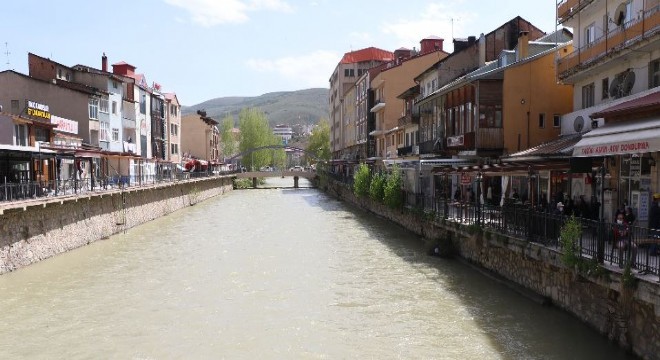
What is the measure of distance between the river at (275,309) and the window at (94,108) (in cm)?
2487

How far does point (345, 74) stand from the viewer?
348ft

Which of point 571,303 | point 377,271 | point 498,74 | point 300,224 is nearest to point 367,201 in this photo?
point 300,224

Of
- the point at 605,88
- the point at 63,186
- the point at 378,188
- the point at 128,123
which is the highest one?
the point at 128,123

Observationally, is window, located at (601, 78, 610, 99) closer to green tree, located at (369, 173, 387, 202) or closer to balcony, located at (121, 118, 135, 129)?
green tree, located at (369, 173, 387, 202)

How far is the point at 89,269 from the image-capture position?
24406 millimetres

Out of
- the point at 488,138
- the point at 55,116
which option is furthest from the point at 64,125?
the point at 488,138

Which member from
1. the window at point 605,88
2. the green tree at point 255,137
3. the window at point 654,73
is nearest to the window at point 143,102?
the green tree at point 255,137

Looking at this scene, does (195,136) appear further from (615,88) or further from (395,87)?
(615,88)

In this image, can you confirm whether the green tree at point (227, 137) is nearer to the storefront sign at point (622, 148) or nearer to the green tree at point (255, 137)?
the green tree at point (255, 137)

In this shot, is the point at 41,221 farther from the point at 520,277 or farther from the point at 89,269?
the point at 520,277

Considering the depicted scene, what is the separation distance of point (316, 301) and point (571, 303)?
7891 millimetres

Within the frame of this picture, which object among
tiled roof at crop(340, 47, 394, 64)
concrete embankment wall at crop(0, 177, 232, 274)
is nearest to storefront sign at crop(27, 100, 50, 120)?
concrete embankment wall at crop(0, 177, 232, 274)

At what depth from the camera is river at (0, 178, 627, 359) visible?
14.3 metres

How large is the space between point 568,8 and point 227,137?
108 m
